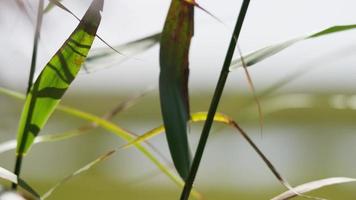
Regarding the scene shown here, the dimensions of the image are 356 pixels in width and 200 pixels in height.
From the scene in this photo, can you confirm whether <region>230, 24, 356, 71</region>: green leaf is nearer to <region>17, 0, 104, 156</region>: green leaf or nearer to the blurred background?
<region>17, 0, 104, 156</region>: green leaf

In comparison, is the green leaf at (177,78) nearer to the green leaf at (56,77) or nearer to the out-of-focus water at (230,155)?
the green leaf at (56,77)

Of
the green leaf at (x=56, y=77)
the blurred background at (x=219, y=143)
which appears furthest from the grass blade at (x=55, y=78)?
the blurred background at (x=219, y=143)

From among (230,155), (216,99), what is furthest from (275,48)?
(230,155)

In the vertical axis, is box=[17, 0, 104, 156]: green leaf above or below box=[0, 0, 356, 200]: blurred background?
above

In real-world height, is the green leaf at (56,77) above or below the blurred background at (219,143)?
above

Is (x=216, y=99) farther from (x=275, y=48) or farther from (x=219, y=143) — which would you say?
(x=219, y=143)

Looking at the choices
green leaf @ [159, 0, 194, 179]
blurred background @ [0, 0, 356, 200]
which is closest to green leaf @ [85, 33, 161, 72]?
green leaf @ [159, 0, 194, 179]

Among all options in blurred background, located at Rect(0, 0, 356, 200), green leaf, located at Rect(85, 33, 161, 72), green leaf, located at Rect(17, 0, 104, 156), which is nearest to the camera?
green leaf, located at Rect(17, 0, 104, 156)
